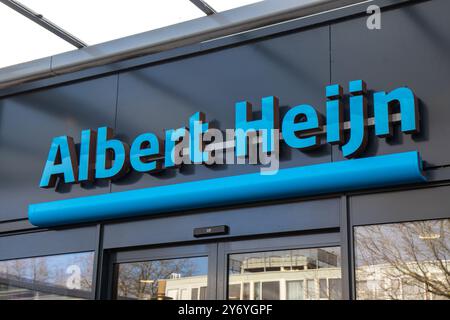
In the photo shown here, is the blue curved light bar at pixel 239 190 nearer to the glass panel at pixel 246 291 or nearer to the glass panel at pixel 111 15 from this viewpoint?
the glass panel at pixel 246 291

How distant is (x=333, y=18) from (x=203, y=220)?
208cm

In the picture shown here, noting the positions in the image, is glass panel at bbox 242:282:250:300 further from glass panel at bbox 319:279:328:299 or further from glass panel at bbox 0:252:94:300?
glass panel at bbox 0:252:94:300

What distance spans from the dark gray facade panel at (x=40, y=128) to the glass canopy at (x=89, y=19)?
21.7 inches

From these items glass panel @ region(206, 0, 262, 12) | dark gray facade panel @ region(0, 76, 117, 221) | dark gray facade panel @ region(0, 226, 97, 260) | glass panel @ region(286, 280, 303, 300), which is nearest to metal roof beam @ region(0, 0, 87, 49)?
dark gray facade panel @ region(0, 76, 117, 221)

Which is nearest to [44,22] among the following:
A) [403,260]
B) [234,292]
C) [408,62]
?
[234,292]

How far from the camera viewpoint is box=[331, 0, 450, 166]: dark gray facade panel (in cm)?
511

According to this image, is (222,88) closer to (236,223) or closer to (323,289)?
(236,223)

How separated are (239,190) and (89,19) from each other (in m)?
2.20

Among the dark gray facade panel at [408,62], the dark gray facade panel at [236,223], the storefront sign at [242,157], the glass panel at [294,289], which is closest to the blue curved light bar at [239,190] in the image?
the storefront sign at [242,157]

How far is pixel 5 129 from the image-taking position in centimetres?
763

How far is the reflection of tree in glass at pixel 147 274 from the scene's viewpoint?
608 centimetres
